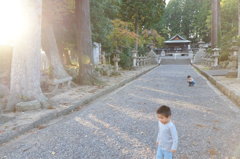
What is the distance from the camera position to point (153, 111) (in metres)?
5.24

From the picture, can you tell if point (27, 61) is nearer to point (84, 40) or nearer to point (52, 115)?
point (52, 115)

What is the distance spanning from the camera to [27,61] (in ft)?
17.5

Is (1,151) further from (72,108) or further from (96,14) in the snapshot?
(96,14)

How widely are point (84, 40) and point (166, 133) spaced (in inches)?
293

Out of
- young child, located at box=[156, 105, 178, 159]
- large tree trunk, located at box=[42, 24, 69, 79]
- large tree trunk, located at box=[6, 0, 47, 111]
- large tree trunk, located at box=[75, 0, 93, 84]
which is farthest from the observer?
large tree trunk, located at box=[75, 0, 93, 84]

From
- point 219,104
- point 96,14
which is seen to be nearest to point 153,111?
point 219,104

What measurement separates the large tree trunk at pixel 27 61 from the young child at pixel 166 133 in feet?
12.4

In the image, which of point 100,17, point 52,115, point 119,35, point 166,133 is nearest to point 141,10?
point 119,35

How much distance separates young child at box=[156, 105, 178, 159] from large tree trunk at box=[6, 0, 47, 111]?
3794 millimetres

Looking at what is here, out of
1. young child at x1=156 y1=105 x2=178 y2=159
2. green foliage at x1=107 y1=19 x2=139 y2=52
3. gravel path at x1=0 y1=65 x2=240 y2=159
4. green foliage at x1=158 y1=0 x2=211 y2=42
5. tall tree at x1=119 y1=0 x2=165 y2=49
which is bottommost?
gravel path at x1=0 y1=65 x2=240 y2=159

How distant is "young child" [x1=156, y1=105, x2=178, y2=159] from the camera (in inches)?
93.8

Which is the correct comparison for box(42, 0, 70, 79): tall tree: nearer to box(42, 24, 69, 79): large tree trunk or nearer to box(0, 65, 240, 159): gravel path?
box(42, 24, 69, 79): large tree trunk

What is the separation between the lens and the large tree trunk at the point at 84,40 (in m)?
9.12

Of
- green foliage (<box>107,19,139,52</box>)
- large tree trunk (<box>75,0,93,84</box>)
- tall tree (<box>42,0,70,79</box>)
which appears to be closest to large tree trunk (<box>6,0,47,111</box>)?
Result: tall tree (<box>42,0,70,79</box>)
